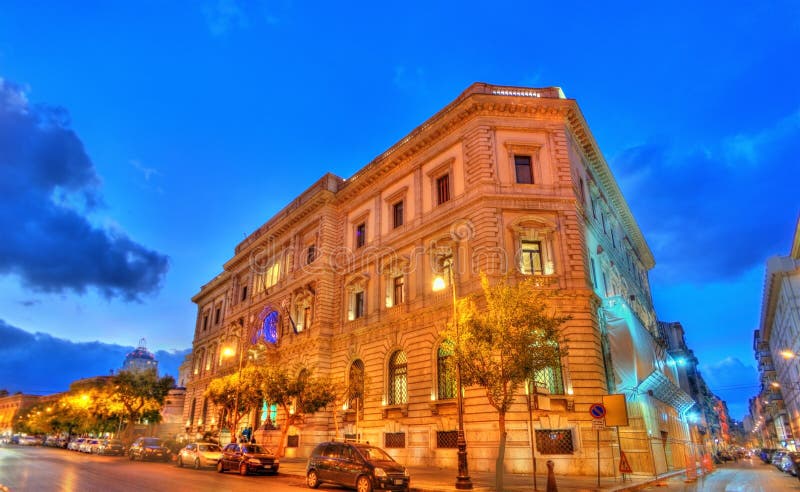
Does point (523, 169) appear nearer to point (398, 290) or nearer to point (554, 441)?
point (398, 290)

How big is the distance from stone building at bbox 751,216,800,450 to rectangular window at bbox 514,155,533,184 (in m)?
32.9

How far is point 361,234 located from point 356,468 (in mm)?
21864

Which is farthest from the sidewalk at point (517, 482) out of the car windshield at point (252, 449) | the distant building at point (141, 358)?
the distant building at point (141, 358)

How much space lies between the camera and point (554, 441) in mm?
21609

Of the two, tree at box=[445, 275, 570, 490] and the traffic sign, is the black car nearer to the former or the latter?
tree at box=[445, 275, 570, 490]

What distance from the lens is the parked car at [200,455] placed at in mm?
25250

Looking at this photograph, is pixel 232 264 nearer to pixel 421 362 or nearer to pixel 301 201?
pixel 301 201

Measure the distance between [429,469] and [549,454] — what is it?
5.94 metres

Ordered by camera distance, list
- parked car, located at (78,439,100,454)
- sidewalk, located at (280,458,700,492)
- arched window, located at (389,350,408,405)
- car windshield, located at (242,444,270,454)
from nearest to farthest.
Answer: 1. sidewalk, located at (280,458,700,492)
2. car windshield, located at (242,444,270,454)
3. arched window, located at (389,350,408,405)
4. parked car, located at (78,439,100,454)

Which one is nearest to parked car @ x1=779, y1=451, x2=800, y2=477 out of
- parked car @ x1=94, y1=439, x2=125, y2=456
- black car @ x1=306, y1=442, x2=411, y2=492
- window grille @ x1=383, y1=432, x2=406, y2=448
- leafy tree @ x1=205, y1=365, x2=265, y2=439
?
window grille @ x1=383, y1=432, x2=406, y2=448

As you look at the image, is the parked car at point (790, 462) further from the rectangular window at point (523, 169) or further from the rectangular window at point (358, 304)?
the rectangular window at point (358, 304)

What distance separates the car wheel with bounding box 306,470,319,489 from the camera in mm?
17578

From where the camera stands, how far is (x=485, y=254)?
2519 cm

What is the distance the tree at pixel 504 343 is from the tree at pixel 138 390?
39.6 meters
